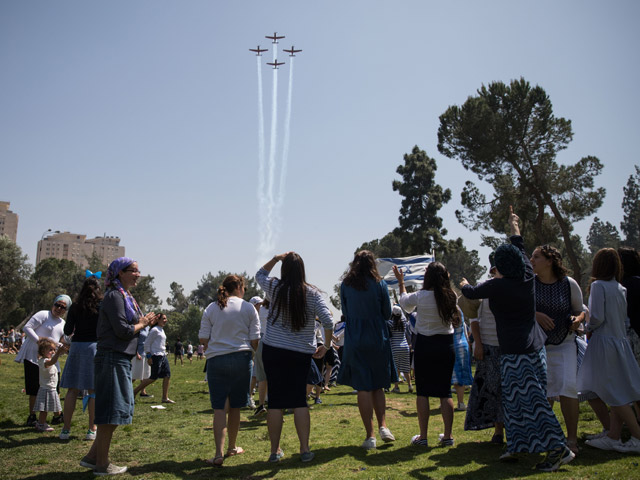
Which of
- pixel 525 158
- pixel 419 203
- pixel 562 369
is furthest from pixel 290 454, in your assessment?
pixel 419 203

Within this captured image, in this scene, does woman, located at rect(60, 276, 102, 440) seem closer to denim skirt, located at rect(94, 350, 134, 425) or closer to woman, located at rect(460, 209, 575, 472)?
denim skirt, located at rect(94, 350, 134, 425)

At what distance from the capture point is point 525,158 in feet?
104

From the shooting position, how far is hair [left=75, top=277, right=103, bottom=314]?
6969 mm

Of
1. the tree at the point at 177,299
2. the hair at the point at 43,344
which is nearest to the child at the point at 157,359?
the hair at the point at 43,344

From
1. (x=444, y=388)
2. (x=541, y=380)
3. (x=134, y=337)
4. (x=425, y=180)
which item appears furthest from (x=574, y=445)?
(x=425, y=180)

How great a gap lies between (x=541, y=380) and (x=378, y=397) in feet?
5.93

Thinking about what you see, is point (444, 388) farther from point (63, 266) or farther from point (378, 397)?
point (63, 266)

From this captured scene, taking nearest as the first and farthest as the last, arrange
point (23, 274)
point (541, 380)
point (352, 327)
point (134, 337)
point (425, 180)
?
point (541, 380) → point (134, 337) → point (352, 327) → point (425, 180) → point (23, 274)

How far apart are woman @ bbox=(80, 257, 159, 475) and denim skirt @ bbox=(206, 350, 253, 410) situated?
0.84m

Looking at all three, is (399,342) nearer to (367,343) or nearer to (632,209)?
(367,343)

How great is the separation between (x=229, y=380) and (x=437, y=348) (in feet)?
7.70

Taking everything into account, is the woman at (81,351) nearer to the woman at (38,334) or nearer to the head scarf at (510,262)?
the woman at (38,334)

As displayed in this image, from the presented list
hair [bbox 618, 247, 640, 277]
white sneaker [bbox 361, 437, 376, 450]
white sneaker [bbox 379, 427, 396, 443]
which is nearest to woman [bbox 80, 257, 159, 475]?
white sneaker [bbox 361, 437, 376, 450]

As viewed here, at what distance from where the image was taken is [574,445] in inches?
210
